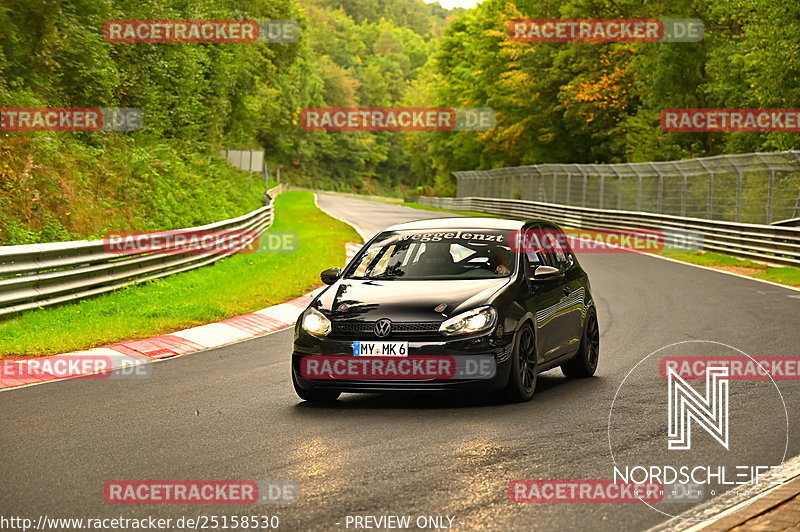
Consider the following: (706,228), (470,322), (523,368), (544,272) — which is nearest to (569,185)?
(706,228)

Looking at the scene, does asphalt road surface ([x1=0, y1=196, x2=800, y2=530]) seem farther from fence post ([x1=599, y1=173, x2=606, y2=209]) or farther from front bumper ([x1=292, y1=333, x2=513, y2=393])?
fence post ([x1=599, y1=173, x2=606, y2=209])

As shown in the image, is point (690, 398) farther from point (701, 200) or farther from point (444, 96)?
point (444, 96)

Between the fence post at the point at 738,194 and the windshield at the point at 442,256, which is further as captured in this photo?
the fence post at the point at 738,194

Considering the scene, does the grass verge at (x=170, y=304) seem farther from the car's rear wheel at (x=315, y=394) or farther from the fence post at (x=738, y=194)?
the fence post at (x=738, y=194)

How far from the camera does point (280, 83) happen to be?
290 ft

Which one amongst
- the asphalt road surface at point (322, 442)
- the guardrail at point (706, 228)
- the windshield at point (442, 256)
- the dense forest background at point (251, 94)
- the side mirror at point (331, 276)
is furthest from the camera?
the guardrail at point (706, 228)

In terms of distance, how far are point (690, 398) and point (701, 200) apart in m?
26.8

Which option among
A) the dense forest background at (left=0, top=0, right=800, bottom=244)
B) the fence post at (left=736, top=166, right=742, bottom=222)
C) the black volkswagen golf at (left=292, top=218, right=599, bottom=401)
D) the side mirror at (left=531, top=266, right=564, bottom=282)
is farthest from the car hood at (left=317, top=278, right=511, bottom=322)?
the fence post at (left=736, top=166, right=742, bottom=222)

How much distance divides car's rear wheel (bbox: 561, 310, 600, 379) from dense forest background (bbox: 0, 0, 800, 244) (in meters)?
10.5

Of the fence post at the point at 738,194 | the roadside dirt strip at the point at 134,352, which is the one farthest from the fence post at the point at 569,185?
the roadside dirt strip at the point at 134,352

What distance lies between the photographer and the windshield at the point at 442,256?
395 inches

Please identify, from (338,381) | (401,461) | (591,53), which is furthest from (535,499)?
(591,53)

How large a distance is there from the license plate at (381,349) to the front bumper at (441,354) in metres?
0.04

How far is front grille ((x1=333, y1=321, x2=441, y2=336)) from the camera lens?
895 cm
